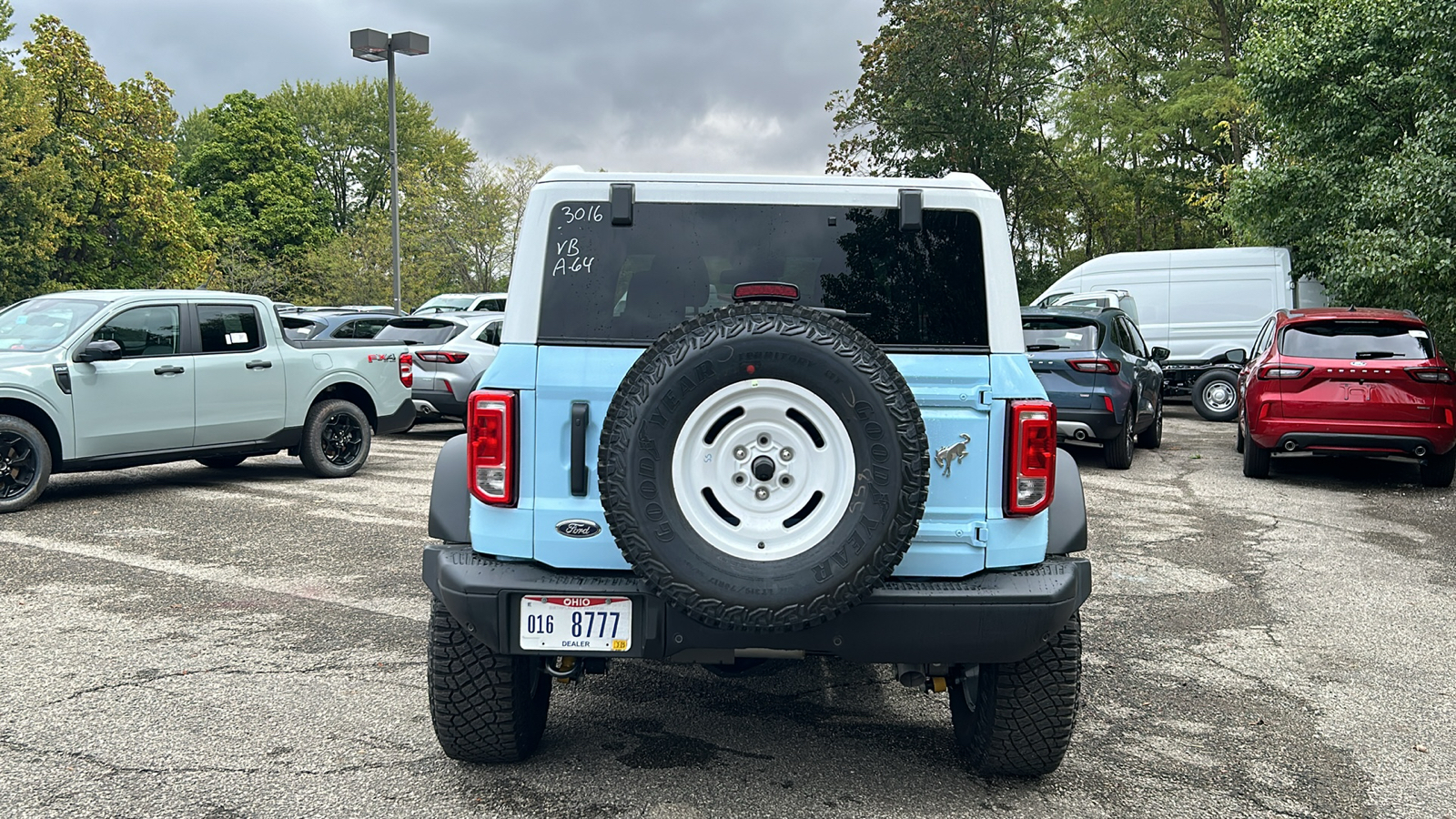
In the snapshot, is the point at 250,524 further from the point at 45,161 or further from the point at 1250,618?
the point at 45,161

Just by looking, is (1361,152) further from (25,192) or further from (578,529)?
(25,192)

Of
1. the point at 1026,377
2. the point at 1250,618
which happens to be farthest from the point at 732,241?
the point at 1250,618

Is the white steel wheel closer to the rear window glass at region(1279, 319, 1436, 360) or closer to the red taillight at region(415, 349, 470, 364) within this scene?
the rear window glass at region(1279, 319, 1436, 360)

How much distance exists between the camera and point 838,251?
11.9 feet

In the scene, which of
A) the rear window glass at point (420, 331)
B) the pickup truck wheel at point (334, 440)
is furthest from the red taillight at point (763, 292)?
the rear window glass at point (420, 331)

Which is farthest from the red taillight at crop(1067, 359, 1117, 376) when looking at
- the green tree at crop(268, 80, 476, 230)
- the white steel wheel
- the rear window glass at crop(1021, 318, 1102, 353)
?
the green tree at crop(268, 80, 476, 230)

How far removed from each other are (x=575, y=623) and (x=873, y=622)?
85 centimetres

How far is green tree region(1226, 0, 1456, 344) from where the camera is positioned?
1268 cm

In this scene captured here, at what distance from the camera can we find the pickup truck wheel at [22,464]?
340 inches

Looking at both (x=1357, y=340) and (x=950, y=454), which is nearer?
(x=950, y=454)

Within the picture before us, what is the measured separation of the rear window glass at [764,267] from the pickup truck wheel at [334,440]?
786cm

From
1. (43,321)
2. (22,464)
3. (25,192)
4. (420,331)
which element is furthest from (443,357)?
(25,192)

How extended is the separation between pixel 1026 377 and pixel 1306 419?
8237 mm

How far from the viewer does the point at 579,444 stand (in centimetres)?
343
